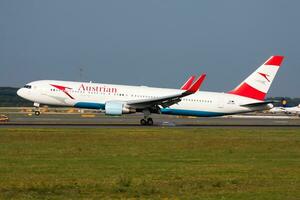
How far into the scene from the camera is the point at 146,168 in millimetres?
20281

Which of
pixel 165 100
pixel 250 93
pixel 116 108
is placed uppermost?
pixel 250 93

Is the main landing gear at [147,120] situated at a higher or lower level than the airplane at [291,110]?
lower

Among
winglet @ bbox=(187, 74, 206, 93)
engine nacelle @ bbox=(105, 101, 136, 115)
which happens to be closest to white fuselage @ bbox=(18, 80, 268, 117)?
engine nacelle @ bbox=(105, 101, 136, 115)

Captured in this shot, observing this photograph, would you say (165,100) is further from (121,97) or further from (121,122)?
(121,122)

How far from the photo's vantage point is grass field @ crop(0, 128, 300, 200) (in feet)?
50.5

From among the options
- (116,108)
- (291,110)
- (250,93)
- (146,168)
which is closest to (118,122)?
(116,108)

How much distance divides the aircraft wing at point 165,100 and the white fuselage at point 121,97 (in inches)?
42.1

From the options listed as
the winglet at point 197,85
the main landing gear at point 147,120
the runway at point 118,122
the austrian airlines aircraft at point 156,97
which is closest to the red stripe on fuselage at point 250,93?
the austrian airlines aircraft at point 156,97

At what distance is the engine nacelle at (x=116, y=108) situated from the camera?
4975 cm

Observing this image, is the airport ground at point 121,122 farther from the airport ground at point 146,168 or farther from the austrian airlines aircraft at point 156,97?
the airport ground at point 146,168

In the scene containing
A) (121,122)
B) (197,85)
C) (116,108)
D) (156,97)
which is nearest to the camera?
(116,108)

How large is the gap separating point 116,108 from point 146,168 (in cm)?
2965

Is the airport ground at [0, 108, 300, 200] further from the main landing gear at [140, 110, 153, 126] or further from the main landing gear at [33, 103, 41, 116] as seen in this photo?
A: the main landing gear at [33, 103, 41, 116]

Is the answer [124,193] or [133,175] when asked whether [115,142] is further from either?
[124,193]
